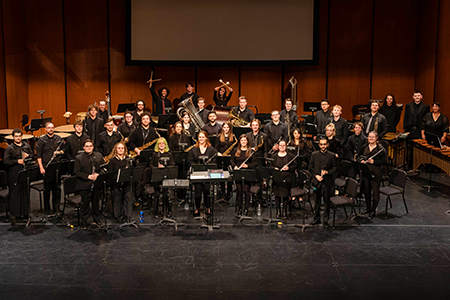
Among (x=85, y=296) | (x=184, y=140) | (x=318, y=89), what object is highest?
(x=318, y=89)

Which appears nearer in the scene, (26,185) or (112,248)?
(112,248)

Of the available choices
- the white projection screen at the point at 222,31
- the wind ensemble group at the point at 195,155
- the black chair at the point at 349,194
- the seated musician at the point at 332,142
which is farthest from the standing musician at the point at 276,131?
the white projection screen at the point at 222,31

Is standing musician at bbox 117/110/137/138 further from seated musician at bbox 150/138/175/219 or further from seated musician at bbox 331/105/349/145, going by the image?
seated musician at bbox 331/105/349/145

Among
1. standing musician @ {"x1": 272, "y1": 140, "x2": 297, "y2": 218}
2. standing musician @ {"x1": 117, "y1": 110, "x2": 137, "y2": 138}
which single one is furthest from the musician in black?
standing musician @ {"x1": 117, "y1": 110, "x2": 137, "y2": 138}

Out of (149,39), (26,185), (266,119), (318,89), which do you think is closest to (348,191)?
(266,119)

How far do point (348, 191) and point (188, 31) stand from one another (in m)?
7.19

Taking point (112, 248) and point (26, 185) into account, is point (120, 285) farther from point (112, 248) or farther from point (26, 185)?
point (26, 185)

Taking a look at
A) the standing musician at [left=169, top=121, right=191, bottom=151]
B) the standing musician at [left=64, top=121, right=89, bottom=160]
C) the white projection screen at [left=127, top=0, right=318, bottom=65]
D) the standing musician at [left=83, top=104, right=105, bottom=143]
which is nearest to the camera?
the standing musician at [left=64, top=121, right=89, bottom=160]

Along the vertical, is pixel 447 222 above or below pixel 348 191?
below

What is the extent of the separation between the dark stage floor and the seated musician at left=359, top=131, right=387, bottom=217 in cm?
33

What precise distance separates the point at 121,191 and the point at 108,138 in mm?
1394

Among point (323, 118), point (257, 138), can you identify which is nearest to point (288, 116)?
point (323, 118)

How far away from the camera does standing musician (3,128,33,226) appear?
25.7 ft

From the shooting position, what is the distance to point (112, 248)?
703 cm
